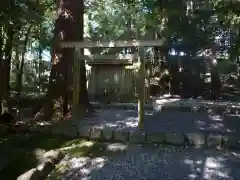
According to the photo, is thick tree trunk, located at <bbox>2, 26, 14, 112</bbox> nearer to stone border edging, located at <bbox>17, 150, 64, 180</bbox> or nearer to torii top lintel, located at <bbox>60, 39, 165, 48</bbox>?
torii top lintel, located at <bbox>60, 39, 165, 48</bbox>

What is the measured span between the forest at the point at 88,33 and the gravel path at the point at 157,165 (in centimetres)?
234

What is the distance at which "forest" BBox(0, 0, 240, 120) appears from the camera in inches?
270

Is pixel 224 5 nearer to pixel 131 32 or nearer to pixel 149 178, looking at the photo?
pixel 149 178

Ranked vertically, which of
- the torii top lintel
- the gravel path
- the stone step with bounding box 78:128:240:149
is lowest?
the gravel path

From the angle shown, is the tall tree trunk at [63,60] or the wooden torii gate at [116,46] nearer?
the wooden torii gate at [116,46]

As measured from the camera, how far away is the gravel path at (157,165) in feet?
13.4

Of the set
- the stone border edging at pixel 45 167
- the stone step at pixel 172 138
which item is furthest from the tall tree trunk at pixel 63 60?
the stone border edging at pixel 45 167

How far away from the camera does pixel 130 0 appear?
35.3ft

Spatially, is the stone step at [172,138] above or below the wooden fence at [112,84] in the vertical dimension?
below

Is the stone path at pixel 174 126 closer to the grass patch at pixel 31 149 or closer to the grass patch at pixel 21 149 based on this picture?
the grass patch at pixel 31 149

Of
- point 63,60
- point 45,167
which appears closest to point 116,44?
point 63,60

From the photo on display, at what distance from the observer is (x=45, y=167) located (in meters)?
4.34

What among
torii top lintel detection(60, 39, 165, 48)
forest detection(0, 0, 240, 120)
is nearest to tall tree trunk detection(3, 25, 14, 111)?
forest detection(0, 0, 240, 120)

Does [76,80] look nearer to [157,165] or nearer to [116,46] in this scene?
[116,46]
